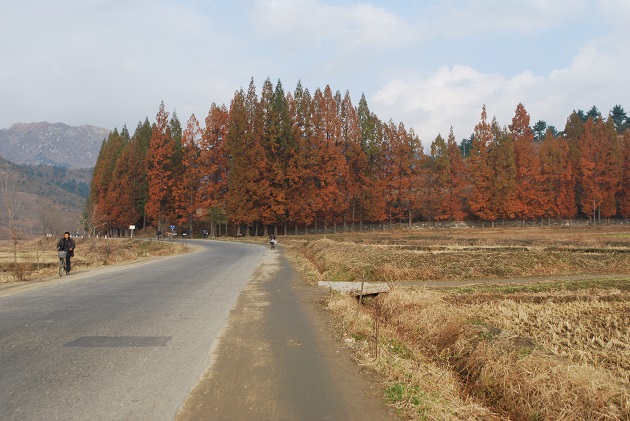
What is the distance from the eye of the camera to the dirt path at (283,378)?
13.9 feet

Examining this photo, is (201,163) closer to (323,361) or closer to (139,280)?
(139,280)

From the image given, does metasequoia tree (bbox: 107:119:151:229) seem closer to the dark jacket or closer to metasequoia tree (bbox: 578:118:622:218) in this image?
the dark jacket

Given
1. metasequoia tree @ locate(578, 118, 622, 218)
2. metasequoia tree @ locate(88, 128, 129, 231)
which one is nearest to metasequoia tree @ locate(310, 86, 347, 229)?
metasequoia tree @ locate(88, 128, 129, 231)

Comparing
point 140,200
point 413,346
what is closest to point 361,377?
point 413,346

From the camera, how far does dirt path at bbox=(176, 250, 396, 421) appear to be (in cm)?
423

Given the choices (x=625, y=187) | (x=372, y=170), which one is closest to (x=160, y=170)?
(x=372, y=170)

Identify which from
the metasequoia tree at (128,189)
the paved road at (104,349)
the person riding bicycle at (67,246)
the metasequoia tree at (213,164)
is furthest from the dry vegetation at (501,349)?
the metasequoia tree at (128,189)

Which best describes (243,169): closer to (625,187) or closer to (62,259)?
(62,259)

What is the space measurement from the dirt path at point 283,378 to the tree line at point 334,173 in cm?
4413

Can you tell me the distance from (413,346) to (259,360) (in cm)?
282

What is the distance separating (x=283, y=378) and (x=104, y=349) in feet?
9.57

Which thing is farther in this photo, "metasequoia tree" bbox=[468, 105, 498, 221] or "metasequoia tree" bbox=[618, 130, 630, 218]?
"metasequoia tree" bbox=[618, 130, 630, 218]

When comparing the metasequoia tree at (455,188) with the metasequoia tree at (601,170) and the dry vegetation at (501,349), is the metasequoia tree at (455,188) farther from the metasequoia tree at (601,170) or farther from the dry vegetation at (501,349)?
the dry vegetation at (501,349)

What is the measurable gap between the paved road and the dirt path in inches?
12.0
